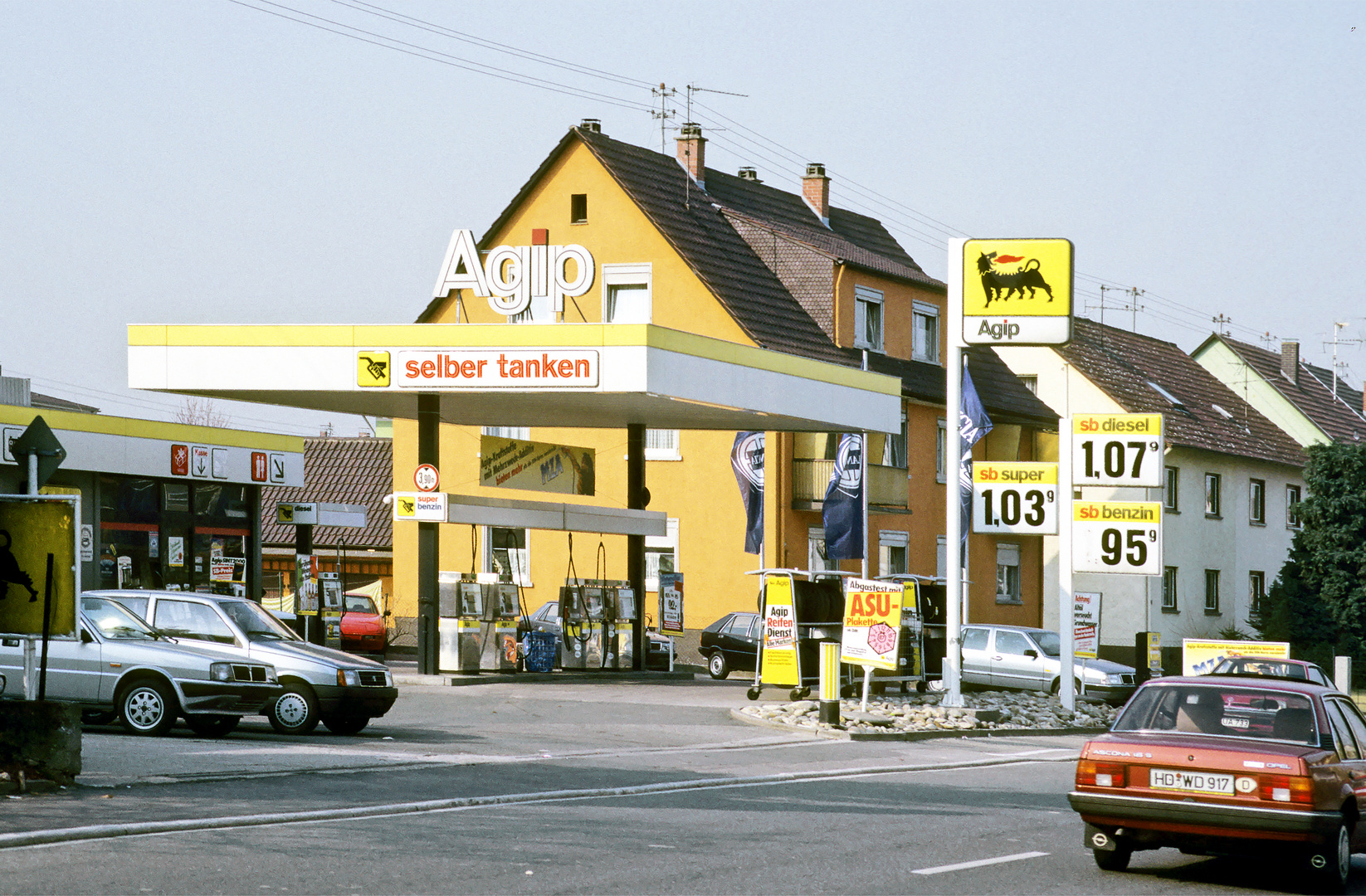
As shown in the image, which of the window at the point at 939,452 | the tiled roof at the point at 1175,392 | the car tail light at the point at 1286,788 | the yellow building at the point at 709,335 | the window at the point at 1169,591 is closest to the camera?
the car tail light at the point at 1286,788

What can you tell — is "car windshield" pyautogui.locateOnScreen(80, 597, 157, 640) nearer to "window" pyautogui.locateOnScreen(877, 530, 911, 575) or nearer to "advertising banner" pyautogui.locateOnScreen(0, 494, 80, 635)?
"advertising banner" pyautogui.locateOnScreen(0, 494, 80, 635)

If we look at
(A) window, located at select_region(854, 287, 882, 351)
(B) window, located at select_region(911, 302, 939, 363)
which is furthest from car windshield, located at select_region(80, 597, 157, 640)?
(B) window, located at select_region(911, 302, 939, 363)

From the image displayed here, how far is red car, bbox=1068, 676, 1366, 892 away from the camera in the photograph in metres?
10.3

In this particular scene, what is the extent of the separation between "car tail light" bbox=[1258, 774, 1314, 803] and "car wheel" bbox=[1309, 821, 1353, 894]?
1.12 feet

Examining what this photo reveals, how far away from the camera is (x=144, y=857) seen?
33.1ft

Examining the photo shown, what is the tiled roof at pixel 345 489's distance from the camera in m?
55.9

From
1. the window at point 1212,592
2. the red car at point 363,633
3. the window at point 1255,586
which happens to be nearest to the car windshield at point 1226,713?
the red car at point 363,633

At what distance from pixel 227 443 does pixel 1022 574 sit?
24845mm

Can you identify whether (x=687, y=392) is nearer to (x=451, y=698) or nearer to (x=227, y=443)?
(x=451, y=698)

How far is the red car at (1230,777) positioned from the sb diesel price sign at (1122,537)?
1412cm

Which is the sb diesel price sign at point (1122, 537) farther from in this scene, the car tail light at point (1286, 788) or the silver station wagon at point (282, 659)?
the car tail light at point (1286, 788)

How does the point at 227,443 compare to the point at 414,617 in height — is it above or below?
above

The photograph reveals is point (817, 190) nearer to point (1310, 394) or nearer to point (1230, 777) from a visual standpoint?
point (1310, 394)

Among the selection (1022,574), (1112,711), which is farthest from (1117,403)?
(1112,711)
